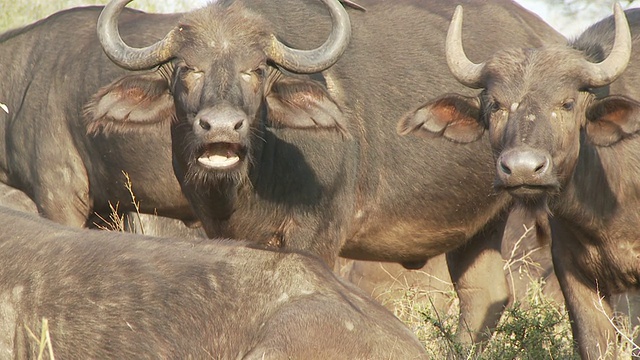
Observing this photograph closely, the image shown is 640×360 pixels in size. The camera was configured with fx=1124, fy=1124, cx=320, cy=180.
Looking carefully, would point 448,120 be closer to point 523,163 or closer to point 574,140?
point 574,140

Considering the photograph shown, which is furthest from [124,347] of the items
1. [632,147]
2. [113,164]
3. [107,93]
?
[113,164]

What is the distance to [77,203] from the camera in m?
9.61

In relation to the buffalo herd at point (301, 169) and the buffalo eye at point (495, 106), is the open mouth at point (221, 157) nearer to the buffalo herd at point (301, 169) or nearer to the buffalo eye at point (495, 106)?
the buffalo herd at point (301, 169)

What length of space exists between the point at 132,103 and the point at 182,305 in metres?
2.89

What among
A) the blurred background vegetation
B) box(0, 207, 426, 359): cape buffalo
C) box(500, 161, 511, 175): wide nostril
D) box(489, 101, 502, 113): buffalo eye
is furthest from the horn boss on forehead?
the blurred background vegetation

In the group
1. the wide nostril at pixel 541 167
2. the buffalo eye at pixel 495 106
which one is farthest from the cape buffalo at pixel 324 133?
the wide nostril at pixel 541 167

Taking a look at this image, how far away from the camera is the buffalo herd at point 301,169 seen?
526 cm

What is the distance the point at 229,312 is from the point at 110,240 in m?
0.81

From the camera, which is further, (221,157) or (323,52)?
(323,52)

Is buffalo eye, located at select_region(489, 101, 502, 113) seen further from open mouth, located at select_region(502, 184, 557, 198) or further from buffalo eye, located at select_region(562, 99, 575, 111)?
open mouth, located at select_region(502, 184, 557, 198)

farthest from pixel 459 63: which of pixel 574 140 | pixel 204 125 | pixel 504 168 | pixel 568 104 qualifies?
pixel 204 125

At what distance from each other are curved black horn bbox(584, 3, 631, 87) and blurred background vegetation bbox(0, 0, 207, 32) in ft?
35.8

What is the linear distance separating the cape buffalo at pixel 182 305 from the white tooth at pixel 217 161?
4.82 feet

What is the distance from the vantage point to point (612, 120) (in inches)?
279
